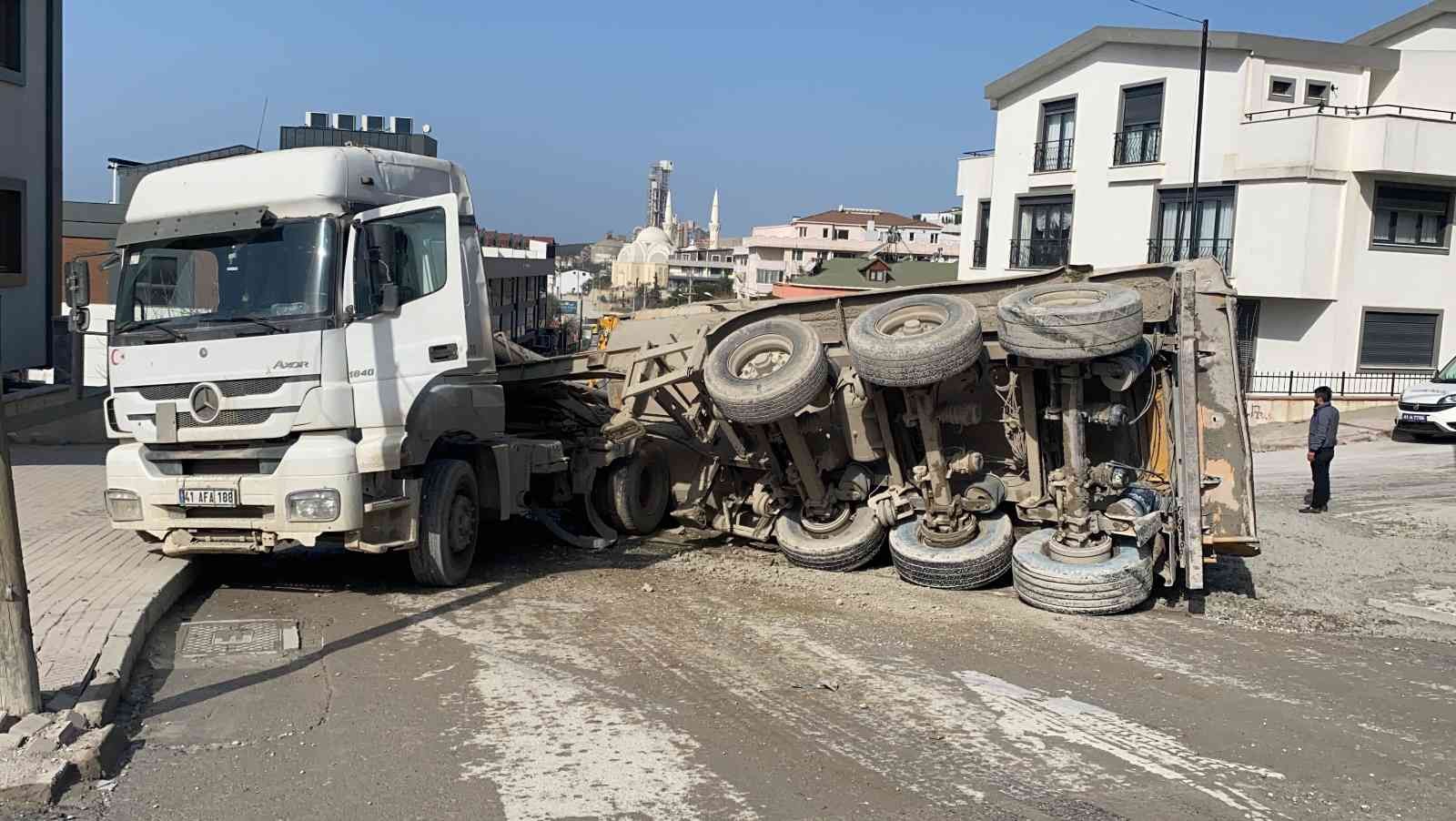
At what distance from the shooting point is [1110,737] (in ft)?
19.6

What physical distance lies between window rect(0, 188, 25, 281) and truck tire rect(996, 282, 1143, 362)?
15.5 m

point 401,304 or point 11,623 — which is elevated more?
point 401,304

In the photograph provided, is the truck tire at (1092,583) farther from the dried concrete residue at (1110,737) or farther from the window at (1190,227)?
the window at (1190,227)

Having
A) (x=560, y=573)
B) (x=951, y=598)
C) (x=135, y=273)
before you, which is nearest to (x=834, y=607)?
(x=951, y=598)

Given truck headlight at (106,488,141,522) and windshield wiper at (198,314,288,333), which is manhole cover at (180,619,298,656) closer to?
truck headlight at (106,488,141,522)

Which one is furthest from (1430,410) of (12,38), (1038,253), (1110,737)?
(12,38)

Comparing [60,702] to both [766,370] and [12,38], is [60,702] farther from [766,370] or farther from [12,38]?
[12,38]

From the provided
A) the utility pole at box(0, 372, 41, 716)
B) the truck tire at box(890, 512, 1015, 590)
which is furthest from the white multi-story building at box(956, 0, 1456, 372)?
the utility pole at box(0, 372, 41, 716)

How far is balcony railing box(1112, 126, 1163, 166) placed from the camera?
102ft

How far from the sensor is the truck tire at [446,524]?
8898mm

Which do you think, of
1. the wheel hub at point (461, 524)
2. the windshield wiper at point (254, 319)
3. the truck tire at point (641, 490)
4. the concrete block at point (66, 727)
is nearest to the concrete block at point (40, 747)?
the concrete block at point (66, 727)

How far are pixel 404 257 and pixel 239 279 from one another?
113 cm

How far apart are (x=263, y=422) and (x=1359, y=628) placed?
7.94 m

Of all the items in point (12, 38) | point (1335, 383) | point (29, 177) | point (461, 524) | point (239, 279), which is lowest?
point (461, 524)
